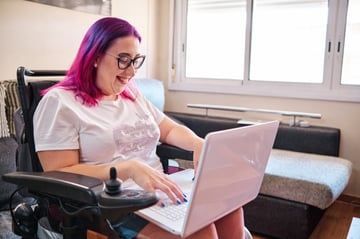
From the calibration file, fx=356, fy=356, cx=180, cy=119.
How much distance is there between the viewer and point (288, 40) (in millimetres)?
2760

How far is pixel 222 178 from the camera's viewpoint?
87 cm

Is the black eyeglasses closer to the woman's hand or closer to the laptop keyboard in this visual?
the woman's hand

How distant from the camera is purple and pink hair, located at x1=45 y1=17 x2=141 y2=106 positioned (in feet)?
3.94

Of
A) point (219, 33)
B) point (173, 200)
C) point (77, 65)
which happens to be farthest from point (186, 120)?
point (173, 200)

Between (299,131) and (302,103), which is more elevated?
(302,103)

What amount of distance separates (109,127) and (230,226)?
0.50 meters

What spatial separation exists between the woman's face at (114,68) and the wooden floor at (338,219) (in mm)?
1325

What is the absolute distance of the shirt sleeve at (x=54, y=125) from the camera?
1064 mm

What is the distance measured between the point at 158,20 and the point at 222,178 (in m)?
2.61

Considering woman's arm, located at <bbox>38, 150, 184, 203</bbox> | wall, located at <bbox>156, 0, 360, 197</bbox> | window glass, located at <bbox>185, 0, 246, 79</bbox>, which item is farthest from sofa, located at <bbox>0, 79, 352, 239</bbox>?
window glass, located at <bbox>185, 0, 246, 79</bbox>

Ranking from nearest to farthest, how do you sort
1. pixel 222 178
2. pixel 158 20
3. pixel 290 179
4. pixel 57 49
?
pixel 222 178 → pixel 290 179 → pixel 57 49 → pixel 158 20

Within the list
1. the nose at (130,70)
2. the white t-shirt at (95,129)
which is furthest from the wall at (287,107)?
the nose at (130,70)

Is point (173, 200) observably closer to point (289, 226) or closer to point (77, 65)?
point (77, 65)

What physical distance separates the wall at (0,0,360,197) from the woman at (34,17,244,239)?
0.95 m
